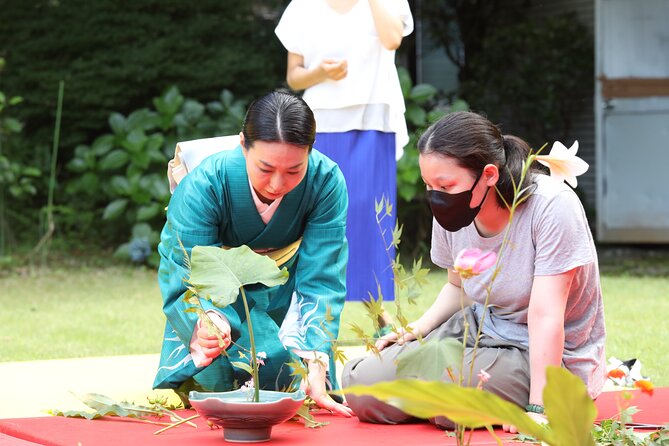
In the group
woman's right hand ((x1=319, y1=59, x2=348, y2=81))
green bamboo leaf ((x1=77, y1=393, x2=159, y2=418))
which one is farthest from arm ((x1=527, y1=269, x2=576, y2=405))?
woman's right hand ((x1=319, y1=59, x2=348, y2=81))

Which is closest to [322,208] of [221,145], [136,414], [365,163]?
[221,145]

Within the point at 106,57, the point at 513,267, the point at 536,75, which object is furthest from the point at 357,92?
the point at 536,75

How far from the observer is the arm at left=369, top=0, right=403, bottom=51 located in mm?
3947

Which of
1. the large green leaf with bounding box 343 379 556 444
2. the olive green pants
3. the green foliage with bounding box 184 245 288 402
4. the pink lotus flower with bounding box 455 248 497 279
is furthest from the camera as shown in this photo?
the olive green pants

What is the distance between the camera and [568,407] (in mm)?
1271

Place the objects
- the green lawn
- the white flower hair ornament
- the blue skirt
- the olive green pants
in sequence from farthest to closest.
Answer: the green lawn → the blue skirt → the olive green pants → the white flower hair ornament

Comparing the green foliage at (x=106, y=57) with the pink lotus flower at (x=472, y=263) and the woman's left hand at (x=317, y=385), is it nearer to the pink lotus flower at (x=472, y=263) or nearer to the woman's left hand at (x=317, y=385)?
the woman's left hand at (x=317, y=385)

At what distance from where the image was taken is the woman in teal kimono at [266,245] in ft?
8.75

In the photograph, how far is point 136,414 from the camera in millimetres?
2699

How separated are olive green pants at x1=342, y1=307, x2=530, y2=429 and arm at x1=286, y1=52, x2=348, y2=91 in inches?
58.1

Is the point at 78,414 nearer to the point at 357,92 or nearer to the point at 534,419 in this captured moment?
the point at 534,419

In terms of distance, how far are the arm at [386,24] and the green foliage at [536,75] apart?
541cm

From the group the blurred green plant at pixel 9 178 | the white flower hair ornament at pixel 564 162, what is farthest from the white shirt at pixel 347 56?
the blurred green plant at pixel 9 178

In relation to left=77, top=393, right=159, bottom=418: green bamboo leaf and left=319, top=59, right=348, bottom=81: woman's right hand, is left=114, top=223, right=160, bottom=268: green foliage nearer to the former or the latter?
A: left=319, top=59, right=348, bottom=81: woman's right hand
